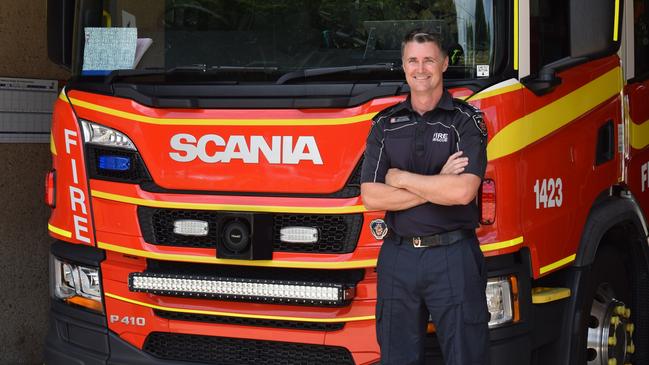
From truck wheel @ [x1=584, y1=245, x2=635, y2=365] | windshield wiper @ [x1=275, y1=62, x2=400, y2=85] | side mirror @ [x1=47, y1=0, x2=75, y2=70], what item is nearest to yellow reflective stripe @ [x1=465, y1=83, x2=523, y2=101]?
windshield wiper @ [x1=275, y1=62, x2=400, y2=85]

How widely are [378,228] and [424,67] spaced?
2.24ft

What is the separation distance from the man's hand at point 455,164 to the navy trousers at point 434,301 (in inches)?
10.8

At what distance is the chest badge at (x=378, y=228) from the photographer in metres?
4.20

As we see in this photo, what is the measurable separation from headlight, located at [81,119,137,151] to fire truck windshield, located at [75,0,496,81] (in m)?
0.30

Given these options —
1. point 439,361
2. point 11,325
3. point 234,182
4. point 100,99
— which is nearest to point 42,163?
point 11,325

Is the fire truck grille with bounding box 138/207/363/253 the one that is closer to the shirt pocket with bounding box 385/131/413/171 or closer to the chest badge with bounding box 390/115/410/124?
the shirt pocket with bounding box 385/131/413/171

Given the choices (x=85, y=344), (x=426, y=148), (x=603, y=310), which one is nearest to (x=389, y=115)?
(x=426, y=148)

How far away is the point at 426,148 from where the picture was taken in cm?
401

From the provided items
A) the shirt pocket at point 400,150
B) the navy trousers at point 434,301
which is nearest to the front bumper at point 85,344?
the navy trousers at point 434,301

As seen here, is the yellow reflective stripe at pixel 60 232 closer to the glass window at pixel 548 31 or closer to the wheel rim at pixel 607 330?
the glass window at pixel 548 31

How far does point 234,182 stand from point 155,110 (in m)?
0.48

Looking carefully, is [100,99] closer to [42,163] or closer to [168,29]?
[168,29]

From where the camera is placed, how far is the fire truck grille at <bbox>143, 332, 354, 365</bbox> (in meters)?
4.36

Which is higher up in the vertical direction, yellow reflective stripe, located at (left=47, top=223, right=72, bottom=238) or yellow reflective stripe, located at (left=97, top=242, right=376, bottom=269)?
yellow reflective stripe, located at (left=47, top=223, right=72, bottom=238)
